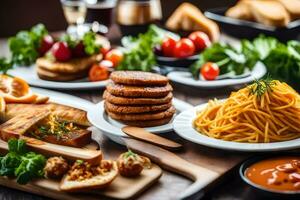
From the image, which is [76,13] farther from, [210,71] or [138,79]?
[138,79]

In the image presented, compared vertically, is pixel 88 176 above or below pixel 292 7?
below

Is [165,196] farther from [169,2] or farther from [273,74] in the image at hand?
[169,2]

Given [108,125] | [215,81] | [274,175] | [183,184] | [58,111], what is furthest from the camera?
[215,81]

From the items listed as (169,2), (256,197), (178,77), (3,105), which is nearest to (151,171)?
(256,197)

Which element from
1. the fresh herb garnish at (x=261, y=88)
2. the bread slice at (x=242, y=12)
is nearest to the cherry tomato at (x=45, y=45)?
the bread slice at (x=242, y=12)

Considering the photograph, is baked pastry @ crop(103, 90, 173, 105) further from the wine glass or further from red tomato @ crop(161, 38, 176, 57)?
the wine glass

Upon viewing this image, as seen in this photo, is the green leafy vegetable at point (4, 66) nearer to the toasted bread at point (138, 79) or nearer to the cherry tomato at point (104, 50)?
the cherry tomato at point (104, 50)

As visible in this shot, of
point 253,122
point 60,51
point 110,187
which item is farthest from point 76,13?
point 110,187

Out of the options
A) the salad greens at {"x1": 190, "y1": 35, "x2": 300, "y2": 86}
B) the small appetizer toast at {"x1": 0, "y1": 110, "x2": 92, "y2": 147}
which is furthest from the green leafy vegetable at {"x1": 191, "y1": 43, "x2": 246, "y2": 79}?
the small appetizer toast at {"x1": 0, "y1": 110, "x2": 92, "y2": 147}
